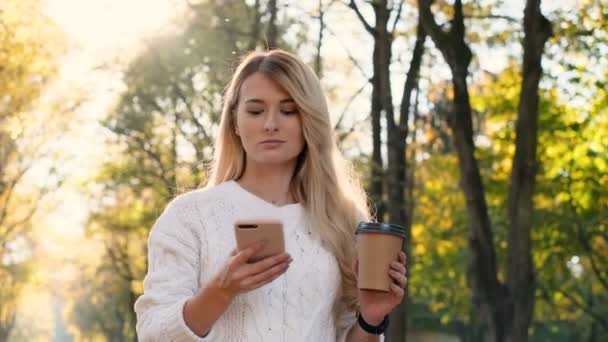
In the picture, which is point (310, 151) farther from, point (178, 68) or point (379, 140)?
point (178, 68)

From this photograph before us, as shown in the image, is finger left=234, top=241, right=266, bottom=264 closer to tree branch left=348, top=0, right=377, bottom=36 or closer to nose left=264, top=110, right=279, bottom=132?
nose left=264, top=110, right=279, bottom=132

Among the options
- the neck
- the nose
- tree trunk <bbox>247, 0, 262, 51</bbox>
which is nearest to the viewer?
the nose

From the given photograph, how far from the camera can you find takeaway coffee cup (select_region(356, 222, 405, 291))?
3.79 m

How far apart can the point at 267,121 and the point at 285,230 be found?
1.25 ft

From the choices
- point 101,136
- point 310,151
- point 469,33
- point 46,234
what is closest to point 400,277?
point 310,151

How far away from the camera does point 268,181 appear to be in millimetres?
4191

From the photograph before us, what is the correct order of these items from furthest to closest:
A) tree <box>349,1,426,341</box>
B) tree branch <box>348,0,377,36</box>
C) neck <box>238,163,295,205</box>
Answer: tree branch <box>348,0,377,36</box>, tree <box>349,1,426,341</box>, neck <box>238,163,295,205</box>

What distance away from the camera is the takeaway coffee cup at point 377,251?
3791 mm

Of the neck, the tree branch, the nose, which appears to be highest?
the tree branch

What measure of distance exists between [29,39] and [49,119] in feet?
15.6

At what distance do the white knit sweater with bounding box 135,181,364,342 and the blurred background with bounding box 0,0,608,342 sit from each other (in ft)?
30.2

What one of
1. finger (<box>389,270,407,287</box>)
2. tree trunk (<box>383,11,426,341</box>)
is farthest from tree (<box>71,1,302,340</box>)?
finger (<box>389,270,407,287</box>)

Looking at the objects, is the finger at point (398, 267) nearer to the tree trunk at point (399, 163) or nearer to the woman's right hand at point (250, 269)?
the woman's right hand at point (250, 269)

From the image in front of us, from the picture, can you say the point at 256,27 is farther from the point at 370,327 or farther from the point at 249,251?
the point at 249,251
